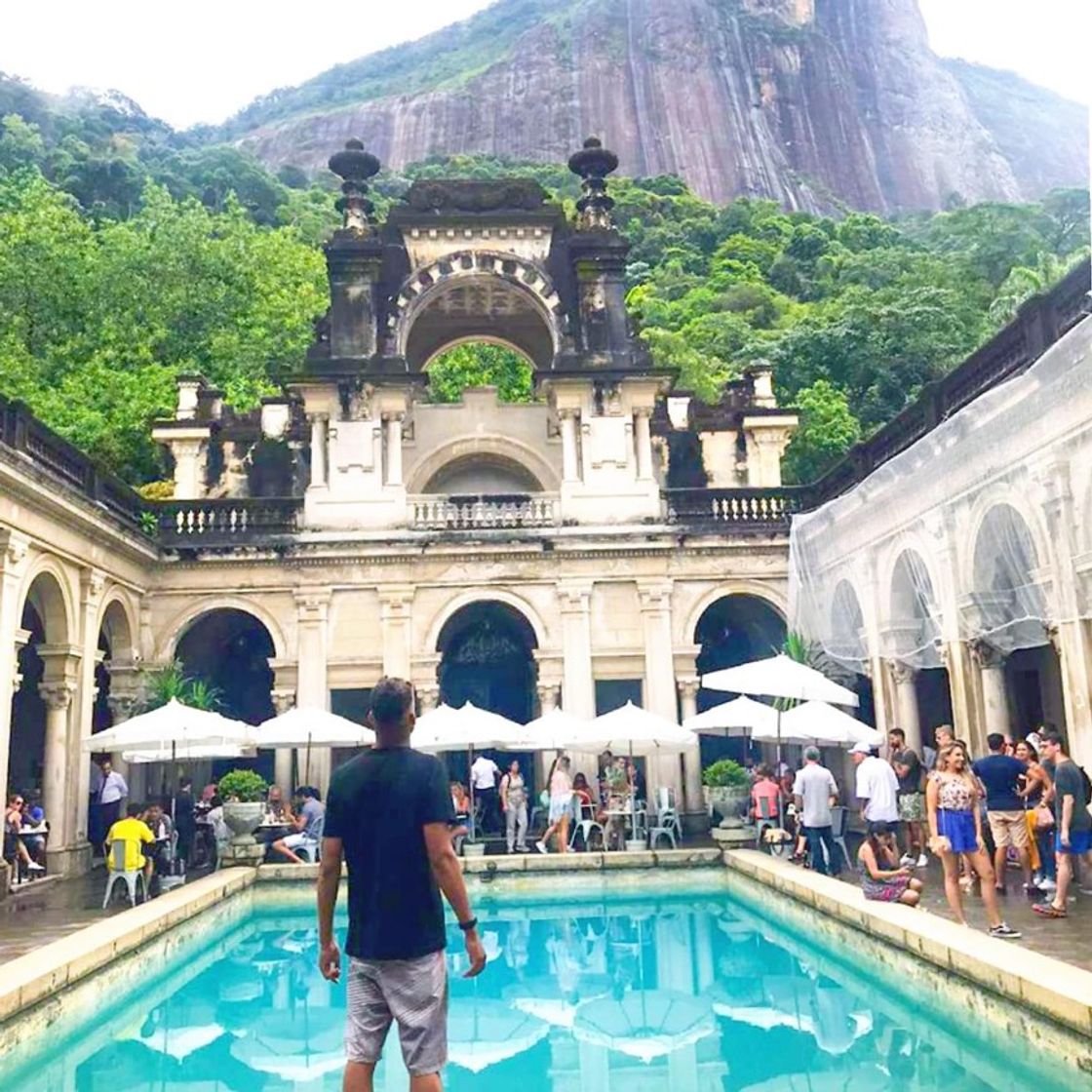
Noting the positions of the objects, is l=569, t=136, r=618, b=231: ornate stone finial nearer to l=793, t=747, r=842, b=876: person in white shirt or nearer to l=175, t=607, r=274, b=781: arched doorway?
l=175, t=607, r=274, b=781: arched doorway

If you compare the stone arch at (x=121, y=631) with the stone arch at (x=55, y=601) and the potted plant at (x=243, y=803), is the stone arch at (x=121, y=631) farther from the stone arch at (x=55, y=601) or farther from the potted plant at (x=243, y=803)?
the potted plant at (x=243, y=803)

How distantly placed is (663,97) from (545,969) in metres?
110

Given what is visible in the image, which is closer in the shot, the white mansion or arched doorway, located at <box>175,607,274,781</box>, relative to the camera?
the white mansion

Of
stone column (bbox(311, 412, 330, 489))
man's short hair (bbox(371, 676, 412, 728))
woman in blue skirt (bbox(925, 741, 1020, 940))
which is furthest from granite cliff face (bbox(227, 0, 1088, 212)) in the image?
man's short hair (bbox(371, 676, 412, 728))

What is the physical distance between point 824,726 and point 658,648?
7.31 m

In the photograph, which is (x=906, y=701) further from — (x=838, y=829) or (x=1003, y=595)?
(x=838, y=829)

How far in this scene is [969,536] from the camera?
14.3m

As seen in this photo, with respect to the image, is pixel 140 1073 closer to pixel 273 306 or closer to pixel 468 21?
pixel 273 306

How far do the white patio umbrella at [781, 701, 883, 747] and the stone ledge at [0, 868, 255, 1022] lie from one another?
760 cm

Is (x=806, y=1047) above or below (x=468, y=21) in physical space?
below

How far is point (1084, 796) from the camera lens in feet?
32.2

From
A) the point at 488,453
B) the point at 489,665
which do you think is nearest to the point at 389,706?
the point at 489,665

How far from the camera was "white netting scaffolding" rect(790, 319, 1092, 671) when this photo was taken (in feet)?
38.4

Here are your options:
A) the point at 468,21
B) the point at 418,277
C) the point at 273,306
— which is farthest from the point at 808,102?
the point at 418,277
